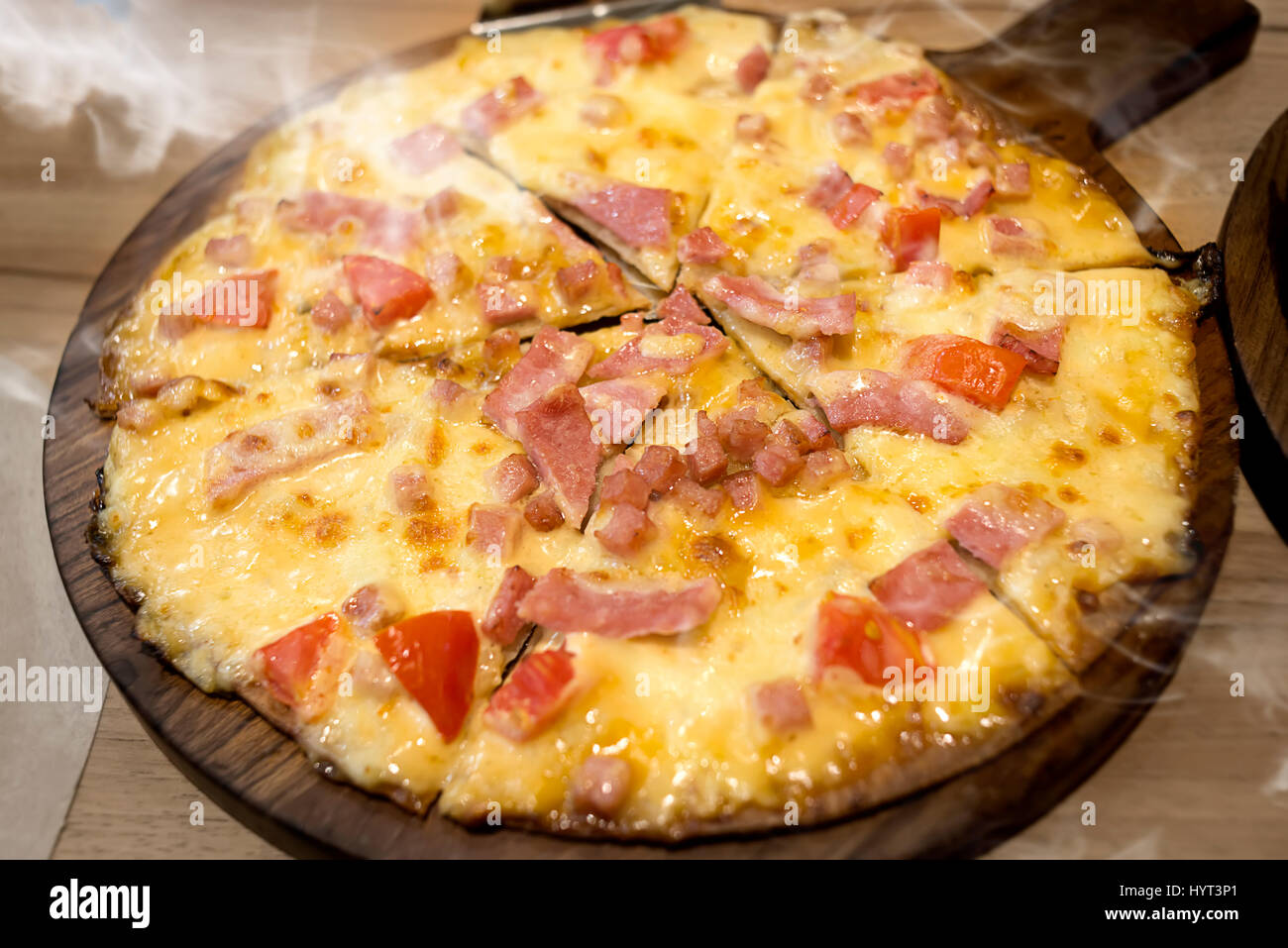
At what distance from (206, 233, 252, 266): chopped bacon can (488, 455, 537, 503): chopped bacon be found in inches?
56.0

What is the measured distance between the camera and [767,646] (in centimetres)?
250

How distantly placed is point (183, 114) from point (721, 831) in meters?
4.53

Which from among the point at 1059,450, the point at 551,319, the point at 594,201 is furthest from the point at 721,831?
the point at 594,201

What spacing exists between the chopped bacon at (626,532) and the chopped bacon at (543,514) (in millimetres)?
158

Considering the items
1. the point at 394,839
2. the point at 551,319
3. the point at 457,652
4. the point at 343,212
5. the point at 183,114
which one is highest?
the point at 183,114

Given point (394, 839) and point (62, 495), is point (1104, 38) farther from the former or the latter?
point (62, 495)

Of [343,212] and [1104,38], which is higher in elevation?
[1104,38]

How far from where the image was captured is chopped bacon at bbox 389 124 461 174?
3813 mm

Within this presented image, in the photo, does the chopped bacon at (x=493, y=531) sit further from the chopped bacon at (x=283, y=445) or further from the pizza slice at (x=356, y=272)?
the pizza slice at (x=356, y=272)

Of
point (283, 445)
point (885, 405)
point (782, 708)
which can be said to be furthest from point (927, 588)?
point (283, 445)

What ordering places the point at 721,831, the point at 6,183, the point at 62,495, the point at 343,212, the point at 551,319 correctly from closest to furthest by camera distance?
the point at 721,831, the point at 62,495, the point at 551,319, the point at 343,212, the point at 6,183

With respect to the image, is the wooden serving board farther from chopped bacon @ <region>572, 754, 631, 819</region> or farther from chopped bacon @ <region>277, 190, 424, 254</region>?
chopped bacon @ <region>277, 190, 424, 254</region>

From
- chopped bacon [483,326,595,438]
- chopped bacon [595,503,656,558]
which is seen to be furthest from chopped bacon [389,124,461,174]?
chopped bacon [595,503,656,558]

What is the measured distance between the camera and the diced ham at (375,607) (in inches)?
103
